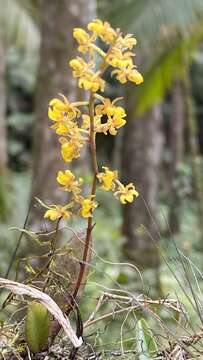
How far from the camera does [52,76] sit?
4402 millimetres

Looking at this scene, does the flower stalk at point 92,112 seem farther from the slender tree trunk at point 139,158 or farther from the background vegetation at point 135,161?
the slender tree trunk at point 139,158

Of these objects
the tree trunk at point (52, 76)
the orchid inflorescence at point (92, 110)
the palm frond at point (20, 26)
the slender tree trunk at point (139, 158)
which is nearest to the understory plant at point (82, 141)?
the orchid inflorescence at point (92, 110)

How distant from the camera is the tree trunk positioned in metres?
4.36

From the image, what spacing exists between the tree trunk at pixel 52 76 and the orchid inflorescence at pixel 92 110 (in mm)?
3199

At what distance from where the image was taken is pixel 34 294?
113cm

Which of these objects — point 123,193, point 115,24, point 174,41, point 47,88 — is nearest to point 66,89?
point 47,88

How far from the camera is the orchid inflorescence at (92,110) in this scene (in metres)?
1.06

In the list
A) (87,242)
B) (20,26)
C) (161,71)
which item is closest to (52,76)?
(87,242)

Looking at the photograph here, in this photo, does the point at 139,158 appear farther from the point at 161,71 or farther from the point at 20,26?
the point at 20,26

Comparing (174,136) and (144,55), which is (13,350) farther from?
(174,136)

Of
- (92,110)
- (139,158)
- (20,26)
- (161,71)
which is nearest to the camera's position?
(92,110)

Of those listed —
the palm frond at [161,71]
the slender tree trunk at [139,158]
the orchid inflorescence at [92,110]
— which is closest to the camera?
the orchid inflorescence at [92,110]

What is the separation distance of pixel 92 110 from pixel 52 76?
11.0 feet

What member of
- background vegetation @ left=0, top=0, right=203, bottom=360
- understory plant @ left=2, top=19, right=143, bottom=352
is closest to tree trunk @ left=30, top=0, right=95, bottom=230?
background vegetation @ left=0, top=0, right=203, bottom=360
